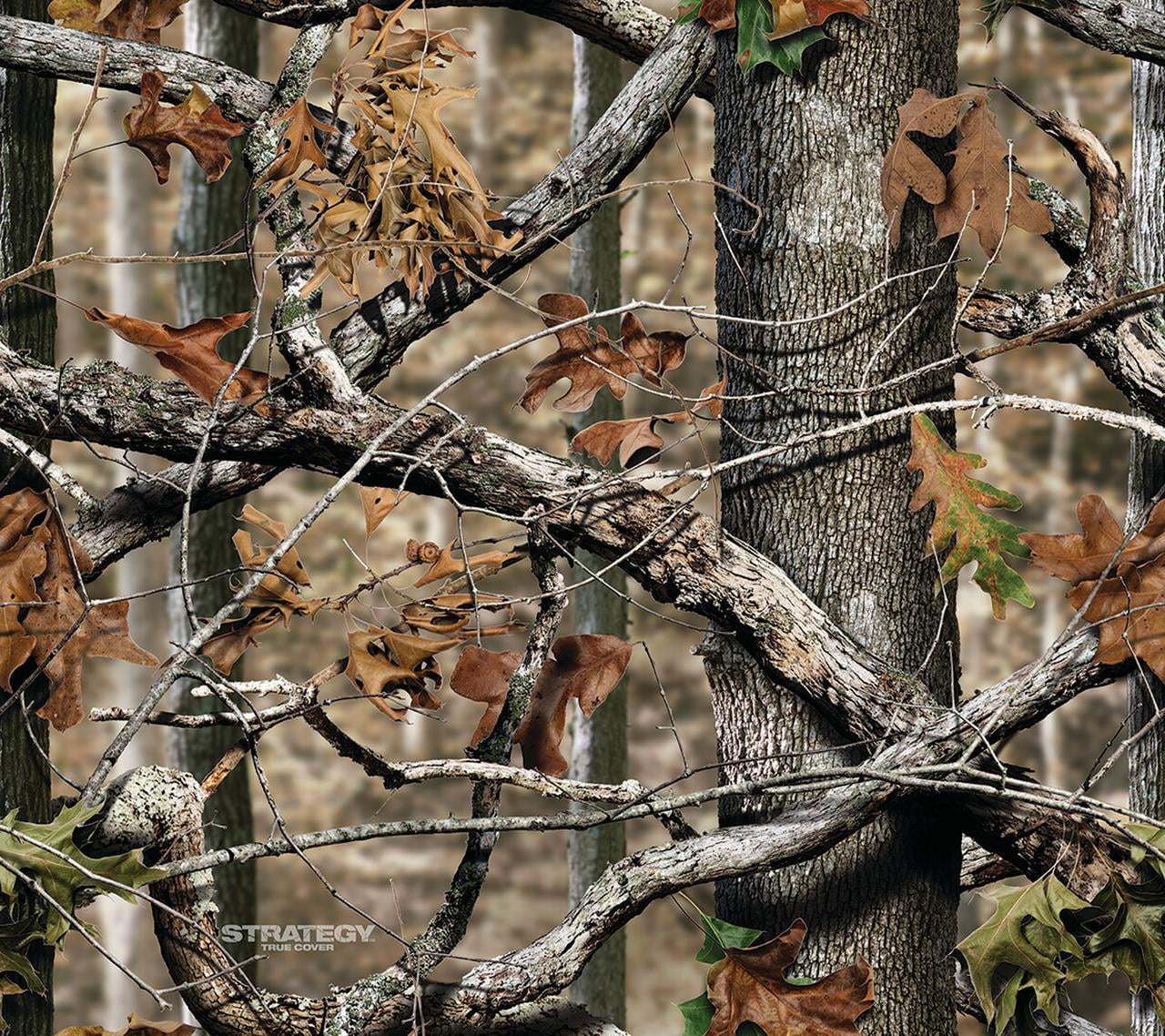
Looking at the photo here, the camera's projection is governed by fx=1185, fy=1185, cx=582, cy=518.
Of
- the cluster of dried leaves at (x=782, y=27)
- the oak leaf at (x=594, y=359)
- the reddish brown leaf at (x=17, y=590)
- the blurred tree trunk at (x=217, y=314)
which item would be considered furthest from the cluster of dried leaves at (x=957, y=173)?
the blurred tree trunk at (x=217, y=314)

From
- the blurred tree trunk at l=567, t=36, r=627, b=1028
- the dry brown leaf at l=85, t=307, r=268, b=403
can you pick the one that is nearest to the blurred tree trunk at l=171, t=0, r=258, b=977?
the blurred tree trunk at l=567, t=36, r=627, b=1028

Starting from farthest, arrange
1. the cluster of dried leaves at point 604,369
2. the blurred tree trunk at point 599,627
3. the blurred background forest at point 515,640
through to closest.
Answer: the blurred background forest at point 515,640 < the blurred tree trunk at point 599,627 < the cluster of dried leaves at point 604,369

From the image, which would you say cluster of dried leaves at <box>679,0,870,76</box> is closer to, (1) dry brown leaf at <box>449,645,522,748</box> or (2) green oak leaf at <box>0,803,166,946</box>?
(1) dry brown leaf at <box>449,645,522,748</box>

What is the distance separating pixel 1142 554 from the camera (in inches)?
74.5

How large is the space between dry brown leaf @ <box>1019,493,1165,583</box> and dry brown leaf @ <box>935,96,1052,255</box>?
0.47 meters

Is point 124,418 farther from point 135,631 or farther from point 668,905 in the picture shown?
point 668,905

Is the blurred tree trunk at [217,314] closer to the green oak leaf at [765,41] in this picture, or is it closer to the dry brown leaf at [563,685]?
the dry brown leaf at [563,685]

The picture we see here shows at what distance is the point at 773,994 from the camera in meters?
1.86

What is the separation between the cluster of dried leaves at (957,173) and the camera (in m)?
1.88

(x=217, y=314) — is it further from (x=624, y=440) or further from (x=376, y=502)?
(x=624, y=440)

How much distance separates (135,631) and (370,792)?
2852 mm

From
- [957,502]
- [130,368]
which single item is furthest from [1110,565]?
[130,368]

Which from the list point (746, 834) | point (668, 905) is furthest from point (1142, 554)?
point (668, 905)

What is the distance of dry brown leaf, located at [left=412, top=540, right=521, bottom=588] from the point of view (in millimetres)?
2006
